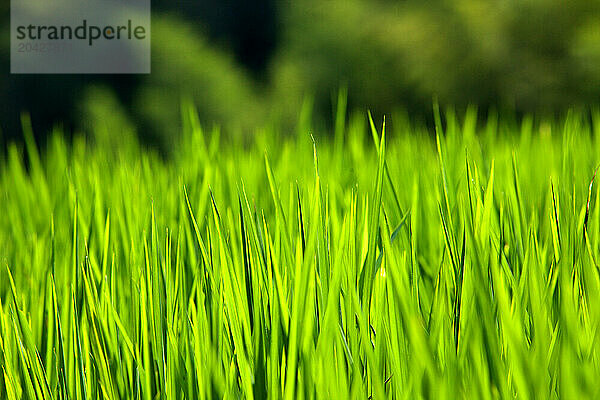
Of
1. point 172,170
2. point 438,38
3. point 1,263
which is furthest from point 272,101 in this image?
point 1,263

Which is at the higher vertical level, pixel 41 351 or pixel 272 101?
pixel 272 101

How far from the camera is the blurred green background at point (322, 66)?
386 cm

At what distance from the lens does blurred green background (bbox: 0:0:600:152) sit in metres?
3.86

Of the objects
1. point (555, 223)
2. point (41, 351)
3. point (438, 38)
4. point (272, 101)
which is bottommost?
point (41, 351)

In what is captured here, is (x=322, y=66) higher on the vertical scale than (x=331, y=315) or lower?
higher

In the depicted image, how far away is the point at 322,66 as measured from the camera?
417cm

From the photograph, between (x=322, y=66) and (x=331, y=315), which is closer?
(x=331, y=315)

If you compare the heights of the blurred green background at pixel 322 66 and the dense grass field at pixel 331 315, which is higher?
the blurred green background at pixel 322 66

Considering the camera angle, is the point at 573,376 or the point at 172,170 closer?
the point at 573,376

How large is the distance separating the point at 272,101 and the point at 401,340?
3745 millimetres

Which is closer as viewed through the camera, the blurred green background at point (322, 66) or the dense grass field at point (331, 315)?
the dense grass field at point (331, 315)

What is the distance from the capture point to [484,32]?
3.98m

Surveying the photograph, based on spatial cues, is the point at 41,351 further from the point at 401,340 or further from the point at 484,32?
the point at 484,32

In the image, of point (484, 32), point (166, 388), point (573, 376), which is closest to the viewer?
point (573, 376)
